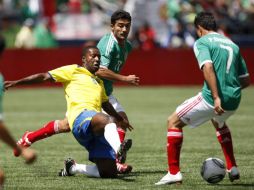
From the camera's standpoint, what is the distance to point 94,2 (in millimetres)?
34781

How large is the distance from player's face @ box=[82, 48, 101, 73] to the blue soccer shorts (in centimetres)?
66

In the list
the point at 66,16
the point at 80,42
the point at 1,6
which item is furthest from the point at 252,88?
the point at 1,6

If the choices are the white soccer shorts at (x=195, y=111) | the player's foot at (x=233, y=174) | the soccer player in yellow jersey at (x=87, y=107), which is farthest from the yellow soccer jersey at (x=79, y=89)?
the player's foot at (x=233, y=174)

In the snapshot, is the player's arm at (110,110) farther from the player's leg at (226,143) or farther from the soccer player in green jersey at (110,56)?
the player's leg at (226,143)

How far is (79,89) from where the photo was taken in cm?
1045

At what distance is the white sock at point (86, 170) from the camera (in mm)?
10547

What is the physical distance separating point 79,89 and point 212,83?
1776 mm

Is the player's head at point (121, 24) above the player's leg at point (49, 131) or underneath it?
above

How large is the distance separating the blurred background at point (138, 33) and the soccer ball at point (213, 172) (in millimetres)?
17705

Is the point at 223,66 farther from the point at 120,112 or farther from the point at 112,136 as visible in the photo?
the point at 120,112

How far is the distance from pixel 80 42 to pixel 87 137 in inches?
905

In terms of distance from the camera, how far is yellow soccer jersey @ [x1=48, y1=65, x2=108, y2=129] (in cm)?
1033

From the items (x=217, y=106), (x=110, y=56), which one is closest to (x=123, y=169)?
(x=110, y=56)

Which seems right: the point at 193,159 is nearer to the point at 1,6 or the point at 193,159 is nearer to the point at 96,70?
the point at 96,70
